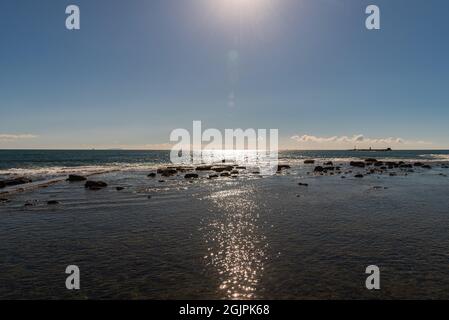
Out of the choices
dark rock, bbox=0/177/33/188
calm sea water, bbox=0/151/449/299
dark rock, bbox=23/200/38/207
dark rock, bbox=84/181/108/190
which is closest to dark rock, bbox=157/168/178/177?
dark rock, bbox=84/181/108/190

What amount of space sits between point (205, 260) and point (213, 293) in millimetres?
3345

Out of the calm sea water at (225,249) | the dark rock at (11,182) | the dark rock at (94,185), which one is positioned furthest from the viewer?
the dark rock at (11,182)

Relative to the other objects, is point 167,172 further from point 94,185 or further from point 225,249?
point 225,249

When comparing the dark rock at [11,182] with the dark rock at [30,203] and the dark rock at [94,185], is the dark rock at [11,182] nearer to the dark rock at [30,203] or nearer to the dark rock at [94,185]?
the dark rock at [94,185]

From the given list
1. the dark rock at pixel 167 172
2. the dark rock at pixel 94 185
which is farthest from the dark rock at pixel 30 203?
the dark rock at pixel 167 172

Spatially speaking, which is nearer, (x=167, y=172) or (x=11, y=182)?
(x=11, y=182)

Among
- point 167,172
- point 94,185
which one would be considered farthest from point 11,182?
point 167,172

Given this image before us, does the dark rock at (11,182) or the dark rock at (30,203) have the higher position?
the dark rock at (11,182)

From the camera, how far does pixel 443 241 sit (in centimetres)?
1694

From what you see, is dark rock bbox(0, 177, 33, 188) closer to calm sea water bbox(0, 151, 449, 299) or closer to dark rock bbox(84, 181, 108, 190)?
dark rock bbox(84, 181, 108, 190)

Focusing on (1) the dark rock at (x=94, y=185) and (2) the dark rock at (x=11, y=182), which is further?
(2) the dark rock at (x=11, y=182)

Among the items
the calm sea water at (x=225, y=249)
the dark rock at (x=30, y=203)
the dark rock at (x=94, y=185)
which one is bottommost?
the calm sea water at (x=225, y=249)
